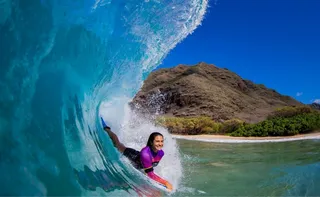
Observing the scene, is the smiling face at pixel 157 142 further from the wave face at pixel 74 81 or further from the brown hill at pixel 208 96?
the brown hill at pixel 208 96

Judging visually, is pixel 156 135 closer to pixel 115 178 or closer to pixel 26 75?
pixel 115 178

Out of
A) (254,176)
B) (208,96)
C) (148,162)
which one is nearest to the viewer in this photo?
(148,162)

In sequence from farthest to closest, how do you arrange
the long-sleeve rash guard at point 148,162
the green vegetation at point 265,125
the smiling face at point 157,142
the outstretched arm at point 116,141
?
the green vegetation at point 265,125 < the outstretched arm at point 116,141 < the smiling face at point 157,142 < the long-sleeve rash guard at point 148,162

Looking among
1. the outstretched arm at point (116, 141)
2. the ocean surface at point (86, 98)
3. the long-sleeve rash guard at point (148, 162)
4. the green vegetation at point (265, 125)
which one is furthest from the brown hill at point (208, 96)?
the long-sleeve rash guard at point (148, 162)

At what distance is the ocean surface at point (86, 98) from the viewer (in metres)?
3.39

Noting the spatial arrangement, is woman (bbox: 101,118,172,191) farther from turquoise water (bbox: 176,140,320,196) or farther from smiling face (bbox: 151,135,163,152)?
turquoise water (bbox: 176,140,320,196)

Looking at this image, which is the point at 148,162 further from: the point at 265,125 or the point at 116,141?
the point at 265,125

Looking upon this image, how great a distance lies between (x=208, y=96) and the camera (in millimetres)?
42219

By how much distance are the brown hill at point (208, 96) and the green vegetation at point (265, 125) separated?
244 inches

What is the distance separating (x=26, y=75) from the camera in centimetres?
366

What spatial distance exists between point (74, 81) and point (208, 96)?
3846 cm

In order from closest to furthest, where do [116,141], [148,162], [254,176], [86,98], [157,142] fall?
[148,162]
[157,142]
[86,98]
[116,141]
[254,176]

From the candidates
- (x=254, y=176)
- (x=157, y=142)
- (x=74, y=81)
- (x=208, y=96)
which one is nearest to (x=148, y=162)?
(x=157, y=142)

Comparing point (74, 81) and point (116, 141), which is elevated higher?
point (74, 81)
